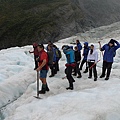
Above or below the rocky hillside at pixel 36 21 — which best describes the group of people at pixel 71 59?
below

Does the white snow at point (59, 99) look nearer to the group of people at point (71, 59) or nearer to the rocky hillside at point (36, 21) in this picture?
the group of people at point (71, 59)

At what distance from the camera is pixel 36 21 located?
47.5 m

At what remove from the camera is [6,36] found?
4403 centimetres

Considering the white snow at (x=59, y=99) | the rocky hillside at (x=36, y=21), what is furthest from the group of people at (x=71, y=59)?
the rocky hillside at (x=36, y=21)

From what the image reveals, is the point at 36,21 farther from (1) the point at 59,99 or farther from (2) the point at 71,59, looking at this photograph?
(1) the point at 59,99

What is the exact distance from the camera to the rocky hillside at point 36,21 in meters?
44.1

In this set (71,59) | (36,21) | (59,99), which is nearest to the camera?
(59,99)

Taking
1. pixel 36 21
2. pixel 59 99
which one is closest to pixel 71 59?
pixel 59 99

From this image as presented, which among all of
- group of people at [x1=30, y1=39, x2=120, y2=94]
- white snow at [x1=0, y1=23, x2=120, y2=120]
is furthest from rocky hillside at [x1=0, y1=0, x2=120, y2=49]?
white snow at [x1=0, y1=23, x2=120, y2=120]

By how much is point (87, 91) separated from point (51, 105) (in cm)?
175

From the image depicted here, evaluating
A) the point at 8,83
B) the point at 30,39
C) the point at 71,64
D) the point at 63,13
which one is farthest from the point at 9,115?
the point at 63,13

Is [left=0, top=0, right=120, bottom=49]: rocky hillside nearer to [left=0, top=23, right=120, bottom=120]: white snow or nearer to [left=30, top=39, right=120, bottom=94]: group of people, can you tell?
[left=30, top=39, right=120, bottom=94]: group of people

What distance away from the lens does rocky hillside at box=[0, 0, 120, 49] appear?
44069mm

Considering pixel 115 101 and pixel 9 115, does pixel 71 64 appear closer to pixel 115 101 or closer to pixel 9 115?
pixel 115 101
